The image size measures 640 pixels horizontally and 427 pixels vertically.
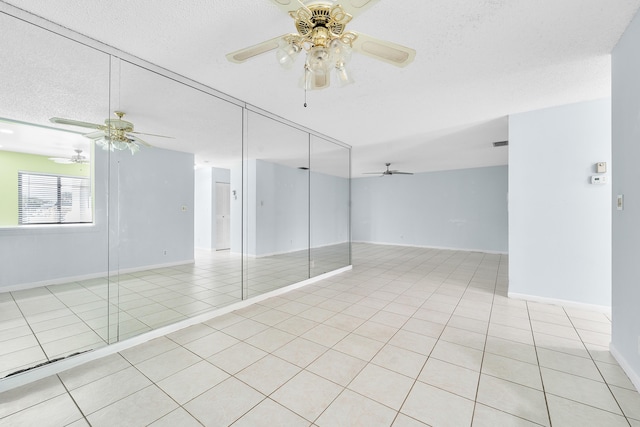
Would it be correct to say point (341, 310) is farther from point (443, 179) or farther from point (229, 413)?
point (443, 179)

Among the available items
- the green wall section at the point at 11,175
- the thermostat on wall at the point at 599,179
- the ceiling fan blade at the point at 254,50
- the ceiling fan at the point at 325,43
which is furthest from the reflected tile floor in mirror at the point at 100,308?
the thermostat on wall at the point at 599,179

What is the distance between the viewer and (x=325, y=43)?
1613mm

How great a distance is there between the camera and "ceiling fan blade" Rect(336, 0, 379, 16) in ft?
4.22

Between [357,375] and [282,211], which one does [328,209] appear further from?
[357,375]

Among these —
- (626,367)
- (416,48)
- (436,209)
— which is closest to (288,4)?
(416,48)

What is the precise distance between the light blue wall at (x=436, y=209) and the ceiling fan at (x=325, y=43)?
771cm

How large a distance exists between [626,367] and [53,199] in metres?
4.85

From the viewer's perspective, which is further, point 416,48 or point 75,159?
point 75,159

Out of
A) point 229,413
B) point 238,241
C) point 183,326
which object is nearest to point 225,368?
point 229,413

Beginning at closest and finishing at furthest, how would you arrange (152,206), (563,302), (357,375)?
(357,375) < (152,206) < (563,302)

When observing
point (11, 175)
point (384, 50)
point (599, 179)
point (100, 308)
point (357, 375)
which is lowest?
point (357, 375)

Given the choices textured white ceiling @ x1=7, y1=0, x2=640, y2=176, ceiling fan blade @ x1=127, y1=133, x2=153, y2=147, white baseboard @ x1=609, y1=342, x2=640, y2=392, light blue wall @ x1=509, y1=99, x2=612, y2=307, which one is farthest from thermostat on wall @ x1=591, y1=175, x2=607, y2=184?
ceiling fan blade @ x1=127, y1=133, x2=153, y2=147

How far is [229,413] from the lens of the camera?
1.62m

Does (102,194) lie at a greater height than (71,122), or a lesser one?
lesser
